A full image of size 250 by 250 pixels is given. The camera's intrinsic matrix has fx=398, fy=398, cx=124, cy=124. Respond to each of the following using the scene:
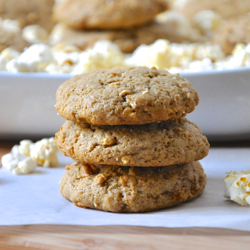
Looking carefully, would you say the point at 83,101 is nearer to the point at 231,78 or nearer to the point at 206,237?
the point at 206,237

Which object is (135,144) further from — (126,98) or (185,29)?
(185,29)

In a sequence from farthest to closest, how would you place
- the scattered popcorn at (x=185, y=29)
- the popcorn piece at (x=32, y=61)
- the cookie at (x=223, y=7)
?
the cookie at (x=223, y=7) < the scattered popcorn at (x=185, y=29) < the popcorn piece at (x=32, y=61)

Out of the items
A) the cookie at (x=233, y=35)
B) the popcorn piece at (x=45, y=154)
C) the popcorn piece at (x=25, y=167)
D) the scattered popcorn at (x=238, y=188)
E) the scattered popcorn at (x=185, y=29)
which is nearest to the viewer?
the scattered popcorn at (x=238, y=188)

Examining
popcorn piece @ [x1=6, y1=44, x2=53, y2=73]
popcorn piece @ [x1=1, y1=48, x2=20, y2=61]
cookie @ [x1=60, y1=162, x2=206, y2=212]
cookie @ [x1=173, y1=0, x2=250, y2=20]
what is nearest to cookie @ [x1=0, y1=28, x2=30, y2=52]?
popcorn piece @ [x1=1, y1=48, x2=20, y2=61]

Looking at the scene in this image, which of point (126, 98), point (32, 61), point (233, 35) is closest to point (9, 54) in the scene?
point (32, 61)

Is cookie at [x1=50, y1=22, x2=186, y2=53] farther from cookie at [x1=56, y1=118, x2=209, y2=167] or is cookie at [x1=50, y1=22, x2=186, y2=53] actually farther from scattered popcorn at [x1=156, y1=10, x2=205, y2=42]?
cookie at [x1=56, y1=118, x2=209, y2=167]

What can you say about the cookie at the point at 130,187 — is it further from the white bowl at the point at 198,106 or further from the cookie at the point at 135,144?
the white bowl at the point at 198,106

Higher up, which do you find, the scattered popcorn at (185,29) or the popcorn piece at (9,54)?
the scattered popcorn at (185,29)

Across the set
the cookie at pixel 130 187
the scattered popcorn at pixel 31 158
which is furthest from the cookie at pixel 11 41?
the cookie at pixel 130 187
